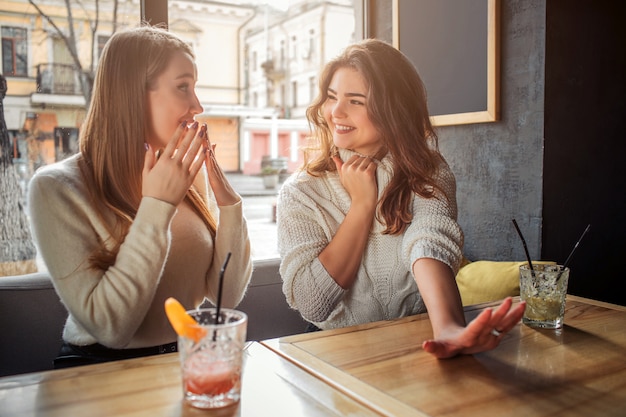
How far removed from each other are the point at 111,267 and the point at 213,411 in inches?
21.5

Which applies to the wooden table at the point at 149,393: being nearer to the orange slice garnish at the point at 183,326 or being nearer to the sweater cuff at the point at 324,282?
the orange slice garnish at the point at 183,326

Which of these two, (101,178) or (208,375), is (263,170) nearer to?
(101,178)

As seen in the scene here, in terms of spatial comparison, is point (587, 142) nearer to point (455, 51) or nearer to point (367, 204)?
point (455, 51)

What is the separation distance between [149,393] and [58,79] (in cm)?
179

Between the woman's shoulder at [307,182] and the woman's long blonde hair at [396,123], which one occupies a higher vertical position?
the woman's long blonde hair at [396,123]

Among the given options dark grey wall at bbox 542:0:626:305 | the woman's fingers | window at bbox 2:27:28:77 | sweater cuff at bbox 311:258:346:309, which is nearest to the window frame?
window at bbox 2:27:28:77

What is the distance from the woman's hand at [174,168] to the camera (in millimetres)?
1244

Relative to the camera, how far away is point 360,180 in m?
1.55

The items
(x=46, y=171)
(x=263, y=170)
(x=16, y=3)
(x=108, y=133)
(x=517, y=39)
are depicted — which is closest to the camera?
(x=46, y=171)

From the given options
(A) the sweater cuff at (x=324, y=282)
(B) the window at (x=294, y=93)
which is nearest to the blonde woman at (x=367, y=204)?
(A) the sweater cuff at (x=324, y=282)

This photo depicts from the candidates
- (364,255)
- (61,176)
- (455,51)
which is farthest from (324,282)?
(455,51)

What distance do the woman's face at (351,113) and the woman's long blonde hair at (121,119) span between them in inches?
19.4

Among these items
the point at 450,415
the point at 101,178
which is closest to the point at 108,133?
the point at 101,178

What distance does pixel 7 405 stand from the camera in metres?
0.80
